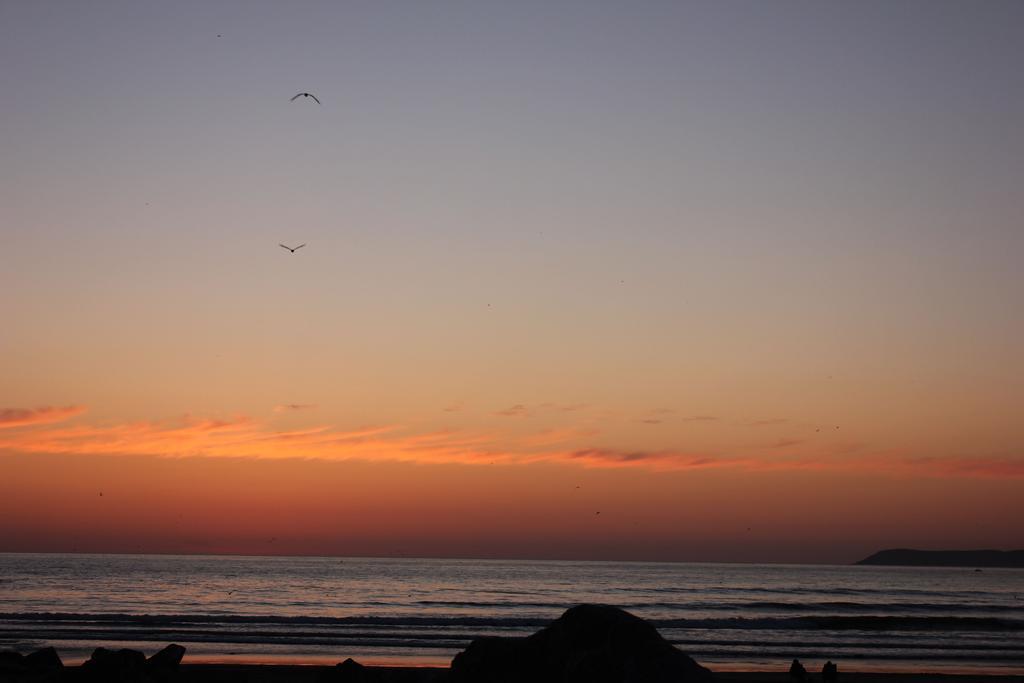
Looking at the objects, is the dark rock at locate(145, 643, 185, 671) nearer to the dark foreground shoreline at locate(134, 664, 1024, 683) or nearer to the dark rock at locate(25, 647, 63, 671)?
the dark foreground shoreline at locate(134, 664, 1024, 683)

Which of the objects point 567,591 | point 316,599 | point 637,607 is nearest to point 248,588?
point 316,599

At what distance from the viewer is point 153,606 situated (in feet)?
206

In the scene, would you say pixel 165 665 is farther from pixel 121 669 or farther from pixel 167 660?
pixel 121 669

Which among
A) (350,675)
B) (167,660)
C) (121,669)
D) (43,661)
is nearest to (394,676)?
(350,675)

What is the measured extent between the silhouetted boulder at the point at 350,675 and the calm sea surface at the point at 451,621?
10.8m

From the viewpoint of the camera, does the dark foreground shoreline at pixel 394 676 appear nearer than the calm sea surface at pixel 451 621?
Yes

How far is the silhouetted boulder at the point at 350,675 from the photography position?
70.8 feet

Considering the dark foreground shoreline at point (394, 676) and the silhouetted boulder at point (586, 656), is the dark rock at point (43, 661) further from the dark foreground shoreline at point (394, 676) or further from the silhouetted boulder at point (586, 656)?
the silhouetted boulder at point (586, 656)

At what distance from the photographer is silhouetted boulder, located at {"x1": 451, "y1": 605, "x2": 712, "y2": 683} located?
1747 cm

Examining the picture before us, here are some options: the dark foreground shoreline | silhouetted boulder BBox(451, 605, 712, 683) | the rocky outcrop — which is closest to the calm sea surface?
the dark foreground shoreline

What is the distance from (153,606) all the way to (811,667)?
4473 cm

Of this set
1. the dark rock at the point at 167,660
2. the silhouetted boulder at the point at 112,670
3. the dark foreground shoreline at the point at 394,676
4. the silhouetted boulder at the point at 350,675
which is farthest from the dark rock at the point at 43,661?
the silhouetted boulder at the point at 350,675

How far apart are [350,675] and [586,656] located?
21.5ft

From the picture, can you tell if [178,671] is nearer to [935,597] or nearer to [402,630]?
[402,630]
